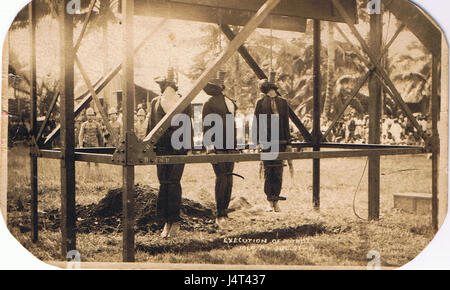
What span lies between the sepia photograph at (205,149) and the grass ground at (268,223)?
0.07 ft

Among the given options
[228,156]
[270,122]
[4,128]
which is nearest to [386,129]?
[270,122]

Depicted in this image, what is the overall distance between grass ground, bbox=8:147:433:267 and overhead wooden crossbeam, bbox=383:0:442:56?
1561 millimetres

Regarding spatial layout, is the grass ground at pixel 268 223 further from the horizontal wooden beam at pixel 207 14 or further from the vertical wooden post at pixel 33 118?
the horizontal wooden beam at pixel 207 14

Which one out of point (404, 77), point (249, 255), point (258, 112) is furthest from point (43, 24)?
point (404, 77)

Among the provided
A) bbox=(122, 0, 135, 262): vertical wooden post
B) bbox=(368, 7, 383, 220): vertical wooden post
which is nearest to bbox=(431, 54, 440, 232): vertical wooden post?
bbox=(368, 7, 383, 220): vertical wooden post

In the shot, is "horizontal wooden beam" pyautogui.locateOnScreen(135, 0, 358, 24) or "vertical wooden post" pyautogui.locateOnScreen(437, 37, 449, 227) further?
"horizontal wooden beam" pyautogui.locateOnScreen(135, 0, 358, 24)

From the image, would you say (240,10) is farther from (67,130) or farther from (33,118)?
(33,118)

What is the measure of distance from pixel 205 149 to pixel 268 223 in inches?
46.2

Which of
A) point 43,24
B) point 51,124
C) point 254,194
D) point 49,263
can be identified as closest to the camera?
point 49,263

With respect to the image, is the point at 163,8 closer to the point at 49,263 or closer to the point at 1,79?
the point at 1,79

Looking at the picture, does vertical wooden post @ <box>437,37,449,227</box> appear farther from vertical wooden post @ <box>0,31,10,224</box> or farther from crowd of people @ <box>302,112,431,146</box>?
vertical wooden post @ <box>0,31,10,224</box>

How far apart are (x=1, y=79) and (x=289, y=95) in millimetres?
4309

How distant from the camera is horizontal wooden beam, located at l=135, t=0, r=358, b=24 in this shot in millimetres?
5594

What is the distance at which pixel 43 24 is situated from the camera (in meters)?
5.36
